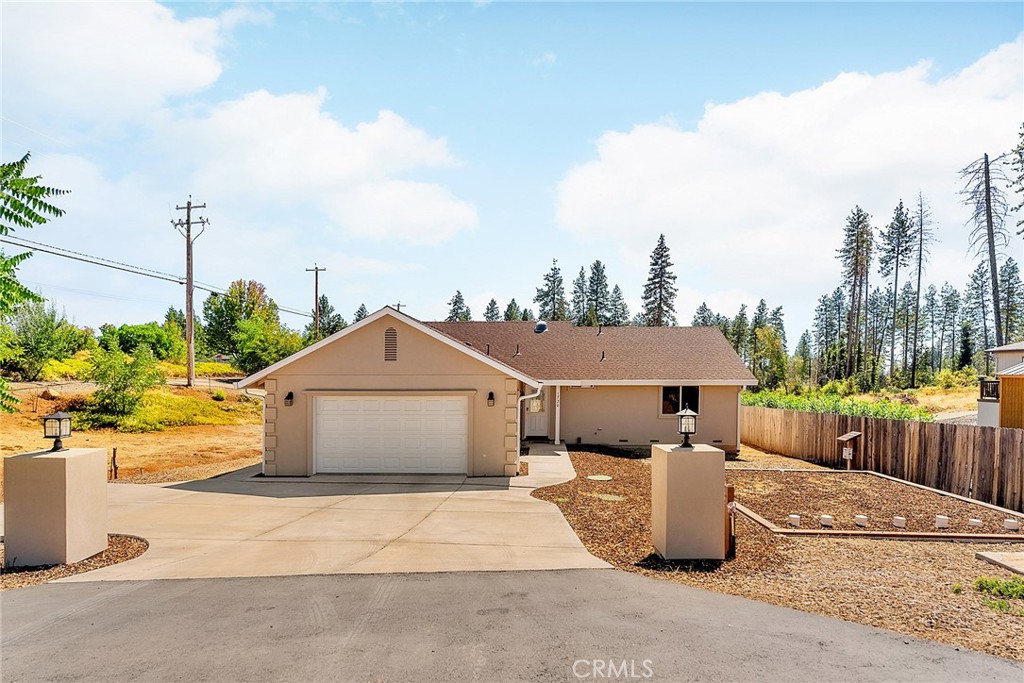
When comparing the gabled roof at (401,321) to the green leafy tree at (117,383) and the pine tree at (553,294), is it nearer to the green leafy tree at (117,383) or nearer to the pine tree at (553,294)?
the green leafy tree at (117,383)

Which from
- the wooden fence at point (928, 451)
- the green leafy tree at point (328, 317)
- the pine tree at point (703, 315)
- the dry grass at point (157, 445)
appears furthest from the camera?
the pine tree at point (703, 315)

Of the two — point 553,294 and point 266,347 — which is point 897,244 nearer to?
point 553,294

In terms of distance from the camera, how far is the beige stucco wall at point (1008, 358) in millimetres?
23581

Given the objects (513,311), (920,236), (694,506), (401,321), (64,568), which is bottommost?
(64,568)

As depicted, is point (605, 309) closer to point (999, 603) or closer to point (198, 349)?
point (198, 349)

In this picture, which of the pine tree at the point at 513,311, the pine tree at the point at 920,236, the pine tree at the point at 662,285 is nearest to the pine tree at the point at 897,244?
the pine tree at the point at 920,236

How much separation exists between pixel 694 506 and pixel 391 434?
875cm

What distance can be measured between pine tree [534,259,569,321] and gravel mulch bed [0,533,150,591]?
61.3 m

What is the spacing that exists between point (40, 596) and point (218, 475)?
8.43 m

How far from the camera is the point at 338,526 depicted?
8.97 meters

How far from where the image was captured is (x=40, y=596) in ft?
19.6

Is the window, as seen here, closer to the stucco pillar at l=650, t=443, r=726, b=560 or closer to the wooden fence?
the wooden fence

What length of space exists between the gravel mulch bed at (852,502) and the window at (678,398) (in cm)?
553

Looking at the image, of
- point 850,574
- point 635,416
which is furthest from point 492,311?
point 850,574
